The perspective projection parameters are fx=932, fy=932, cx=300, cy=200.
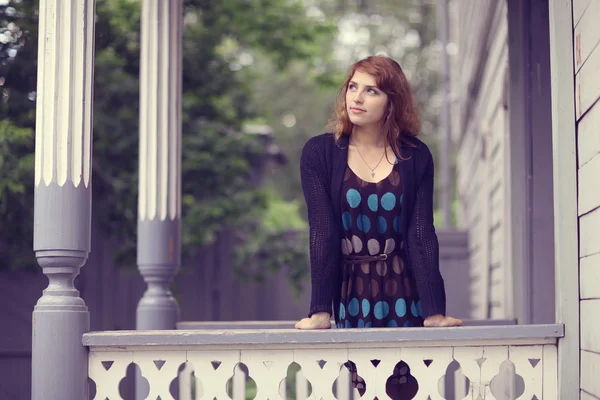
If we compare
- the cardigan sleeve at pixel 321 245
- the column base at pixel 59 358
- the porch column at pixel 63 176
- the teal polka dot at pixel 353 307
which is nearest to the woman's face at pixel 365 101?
the cardigan sleeve at pixel 321 245

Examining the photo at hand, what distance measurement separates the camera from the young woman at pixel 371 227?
3719 millimetres

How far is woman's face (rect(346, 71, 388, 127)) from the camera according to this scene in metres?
3.78

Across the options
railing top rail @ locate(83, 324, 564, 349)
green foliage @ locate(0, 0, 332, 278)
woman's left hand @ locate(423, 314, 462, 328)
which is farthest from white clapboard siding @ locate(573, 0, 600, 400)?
green foliage @ locate(0, 0, 332, 278)

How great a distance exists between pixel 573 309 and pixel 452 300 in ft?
31.5

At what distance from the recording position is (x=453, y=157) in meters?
34.8

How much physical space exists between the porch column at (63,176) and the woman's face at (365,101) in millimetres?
1148

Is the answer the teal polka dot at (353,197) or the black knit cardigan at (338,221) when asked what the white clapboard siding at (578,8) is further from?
the teal polka dot at (353,197)

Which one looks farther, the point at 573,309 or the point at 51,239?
the point at 51,239

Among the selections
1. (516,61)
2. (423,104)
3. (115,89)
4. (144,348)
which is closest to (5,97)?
(115,89)

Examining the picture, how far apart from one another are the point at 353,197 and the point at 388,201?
0.14 meters

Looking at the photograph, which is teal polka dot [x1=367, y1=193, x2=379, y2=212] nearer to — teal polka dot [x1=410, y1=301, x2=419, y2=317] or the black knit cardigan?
the black knit cardigan

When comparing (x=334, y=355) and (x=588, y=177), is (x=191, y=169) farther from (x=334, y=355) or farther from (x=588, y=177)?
(x=588, y=177)

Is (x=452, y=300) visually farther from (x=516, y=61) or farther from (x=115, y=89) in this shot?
(x=516, y=61)

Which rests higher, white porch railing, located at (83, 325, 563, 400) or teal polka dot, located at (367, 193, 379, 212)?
teal polka dot, located at (367, 193, 379, 212)
